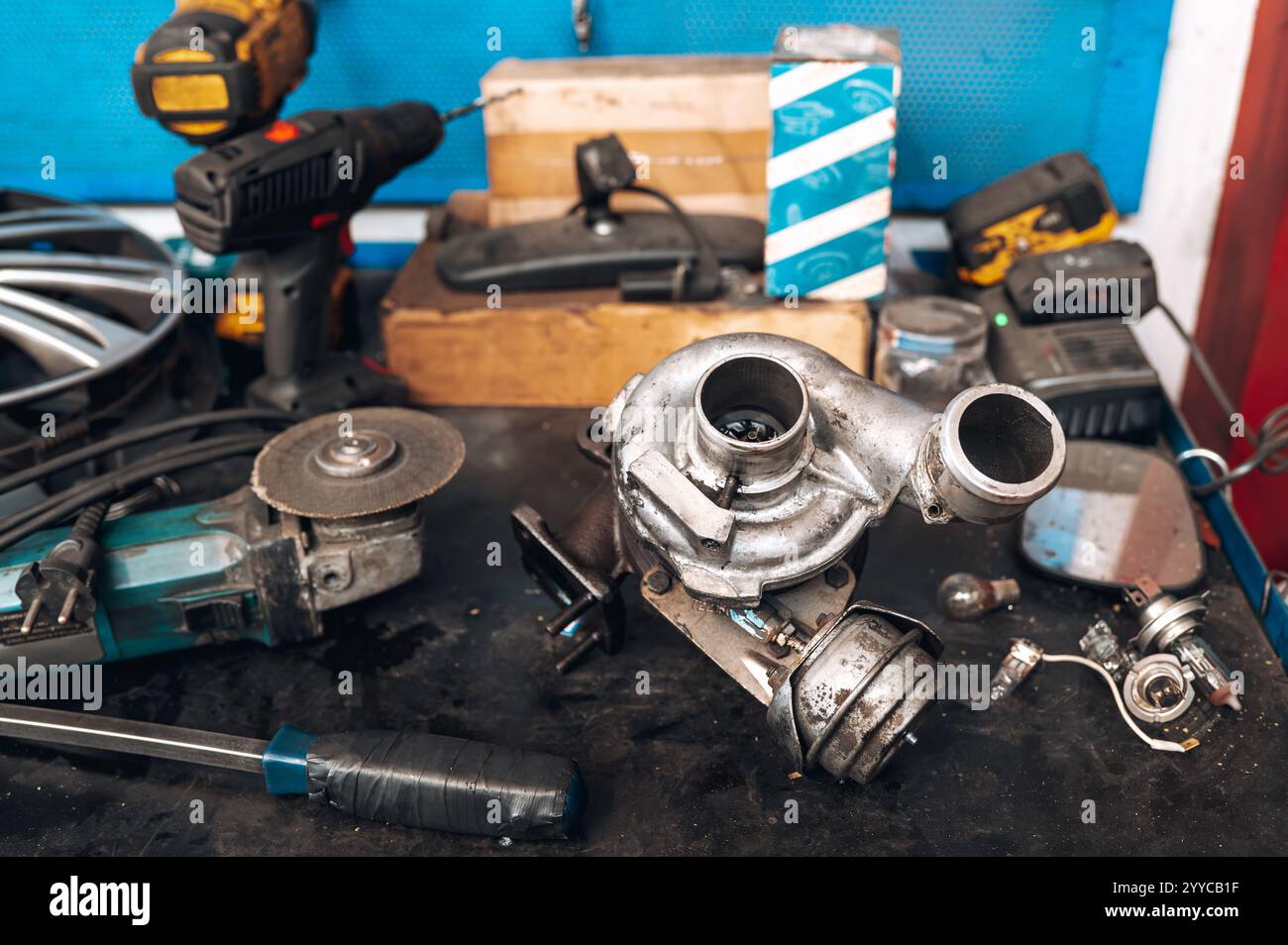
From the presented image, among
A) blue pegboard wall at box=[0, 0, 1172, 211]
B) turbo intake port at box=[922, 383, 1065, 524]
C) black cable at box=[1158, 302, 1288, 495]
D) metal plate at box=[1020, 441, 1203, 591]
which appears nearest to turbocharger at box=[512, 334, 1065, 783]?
turbo intake port at box=[922, 383, 1065, 524]

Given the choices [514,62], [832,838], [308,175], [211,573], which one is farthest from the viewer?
[514,62]

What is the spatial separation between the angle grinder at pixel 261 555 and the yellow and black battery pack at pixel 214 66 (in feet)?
1.81

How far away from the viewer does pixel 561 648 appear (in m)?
1.38

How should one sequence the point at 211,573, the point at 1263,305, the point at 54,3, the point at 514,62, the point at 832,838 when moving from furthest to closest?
1. the point at 54,3
2. the point at 514,62
3. the point at 1263,305
4. the point at 211,573
5. the point at 832,838

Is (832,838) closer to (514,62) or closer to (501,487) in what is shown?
(501,487)

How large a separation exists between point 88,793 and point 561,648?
0.54 metres

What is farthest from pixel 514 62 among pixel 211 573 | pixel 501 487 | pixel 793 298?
pixel 211 573

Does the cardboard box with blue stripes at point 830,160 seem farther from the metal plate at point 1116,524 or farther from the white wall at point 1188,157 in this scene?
the white wall at point 1188,157

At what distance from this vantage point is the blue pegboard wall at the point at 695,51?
2.04 metres

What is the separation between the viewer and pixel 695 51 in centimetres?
213

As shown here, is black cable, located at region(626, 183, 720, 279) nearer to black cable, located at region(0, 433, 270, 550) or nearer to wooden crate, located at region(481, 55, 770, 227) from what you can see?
wooden crate, located at region(481, 55, 770, 227)

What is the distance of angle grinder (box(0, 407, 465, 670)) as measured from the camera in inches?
50.7

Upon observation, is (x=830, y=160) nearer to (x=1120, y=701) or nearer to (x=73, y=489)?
(x=1120, y=701)

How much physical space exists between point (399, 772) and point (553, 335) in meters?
0.87
